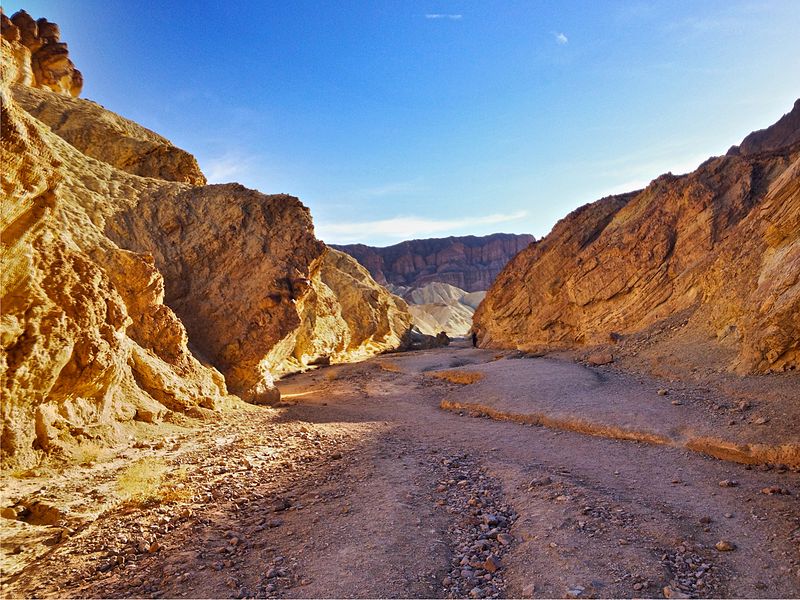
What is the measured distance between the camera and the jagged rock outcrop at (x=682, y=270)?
415 inches

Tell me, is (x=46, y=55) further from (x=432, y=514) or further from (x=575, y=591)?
(x=575, y=591)

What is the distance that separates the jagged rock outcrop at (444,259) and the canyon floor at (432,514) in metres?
106

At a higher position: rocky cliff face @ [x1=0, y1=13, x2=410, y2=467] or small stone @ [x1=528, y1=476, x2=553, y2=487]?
rocky cliff face @ [x1=0, y1=13, x2=410, y2=467]

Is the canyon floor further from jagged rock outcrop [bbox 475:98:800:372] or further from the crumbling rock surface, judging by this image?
the crumbling rock surface

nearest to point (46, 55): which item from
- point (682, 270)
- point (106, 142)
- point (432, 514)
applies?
point (106, 142)

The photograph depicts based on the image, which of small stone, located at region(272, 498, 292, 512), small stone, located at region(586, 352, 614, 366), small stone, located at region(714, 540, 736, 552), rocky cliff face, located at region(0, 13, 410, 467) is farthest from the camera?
small stone, located at region(586, 352, 614, 366)

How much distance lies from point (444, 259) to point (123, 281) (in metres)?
114

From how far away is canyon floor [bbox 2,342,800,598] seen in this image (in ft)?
12.4

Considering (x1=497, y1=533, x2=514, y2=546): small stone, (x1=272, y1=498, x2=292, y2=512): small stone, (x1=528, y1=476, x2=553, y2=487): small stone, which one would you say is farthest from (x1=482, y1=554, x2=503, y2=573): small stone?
(x1=272, y1=498, x2=292, y2=512): small stone

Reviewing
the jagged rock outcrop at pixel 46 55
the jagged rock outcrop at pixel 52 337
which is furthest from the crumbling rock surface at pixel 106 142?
the jagged rock outcrop at pixel 46 55

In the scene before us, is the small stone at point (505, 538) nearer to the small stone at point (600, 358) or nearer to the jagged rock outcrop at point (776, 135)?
the small stone at point (600, 358)

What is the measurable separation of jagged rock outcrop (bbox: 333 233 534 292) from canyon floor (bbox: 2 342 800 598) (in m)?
106

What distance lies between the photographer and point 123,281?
9.80 metres

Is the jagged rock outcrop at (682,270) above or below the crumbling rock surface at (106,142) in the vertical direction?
below
